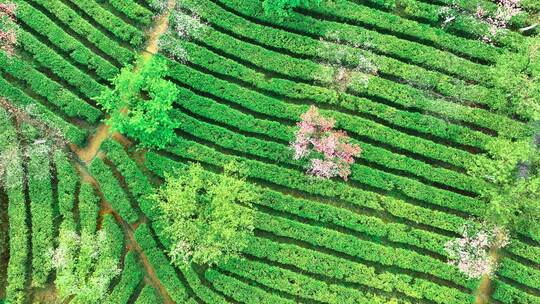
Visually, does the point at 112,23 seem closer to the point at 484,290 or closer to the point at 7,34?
the point at 7,34

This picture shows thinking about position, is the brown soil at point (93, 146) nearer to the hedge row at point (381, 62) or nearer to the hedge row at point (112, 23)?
the hedge row at point (112, 23)

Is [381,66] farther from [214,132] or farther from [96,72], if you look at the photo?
[96,72]

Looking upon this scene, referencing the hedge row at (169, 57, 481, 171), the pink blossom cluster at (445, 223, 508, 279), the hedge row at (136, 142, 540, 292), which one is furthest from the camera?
the hedge row at (169, 57, 481, 171)

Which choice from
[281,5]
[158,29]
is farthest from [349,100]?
[158,29]

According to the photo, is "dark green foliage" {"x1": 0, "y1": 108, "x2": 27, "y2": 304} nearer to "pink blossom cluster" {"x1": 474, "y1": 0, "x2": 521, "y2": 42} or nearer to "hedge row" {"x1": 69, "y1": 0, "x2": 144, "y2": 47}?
"hedge row" {"x1": 69, "y1": 0, "x2": 144, "y2": 47}

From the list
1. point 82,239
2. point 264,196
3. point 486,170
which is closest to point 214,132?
point 264,196

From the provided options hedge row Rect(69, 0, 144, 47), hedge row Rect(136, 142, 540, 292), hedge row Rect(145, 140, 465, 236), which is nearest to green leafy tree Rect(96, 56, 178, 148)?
hedge row Rect(145, 140, 465, 236)
